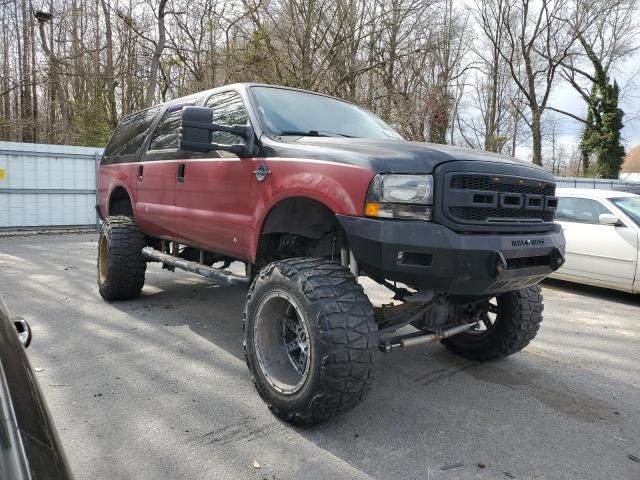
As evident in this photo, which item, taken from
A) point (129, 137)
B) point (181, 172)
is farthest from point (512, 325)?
point (129, 137)

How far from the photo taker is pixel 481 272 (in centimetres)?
260

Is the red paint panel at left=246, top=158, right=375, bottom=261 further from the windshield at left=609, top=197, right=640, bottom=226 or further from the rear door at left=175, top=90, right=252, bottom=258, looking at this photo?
the windshield at left=609, top=197, right=640, bottom=226

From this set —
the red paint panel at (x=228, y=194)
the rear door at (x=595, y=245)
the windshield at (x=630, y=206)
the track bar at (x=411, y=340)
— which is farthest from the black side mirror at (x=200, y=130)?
the windshield at (x=630, y=206)

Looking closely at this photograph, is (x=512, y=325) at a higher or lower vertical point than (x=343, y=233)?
lower

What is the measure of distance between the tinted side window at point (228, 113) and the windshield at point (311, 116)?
16 cm

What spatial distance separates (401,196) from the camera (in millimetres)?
2631

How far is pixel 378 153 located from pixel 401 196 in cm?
32

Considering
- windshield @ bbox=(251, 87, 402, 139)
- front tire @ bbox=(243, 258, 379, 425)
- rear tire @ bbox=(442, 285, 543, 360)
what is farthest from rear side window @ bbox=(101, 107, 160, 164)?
rear tire @ bbox=(442, 285, 543, 360)

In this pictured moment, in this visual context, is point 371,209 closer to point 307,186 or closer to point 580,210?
point 307,186

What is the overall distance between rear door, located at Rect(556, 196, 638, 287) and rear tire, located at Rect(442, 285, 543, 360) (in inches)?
141

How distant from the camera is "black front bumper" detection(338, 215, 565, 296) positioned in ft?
8.43

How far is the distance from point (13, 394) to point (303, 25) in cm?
1743

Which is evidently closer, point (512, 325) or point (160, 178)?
point (512, 325)

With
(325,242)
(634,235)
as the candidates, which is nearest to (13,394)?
(325,242)
